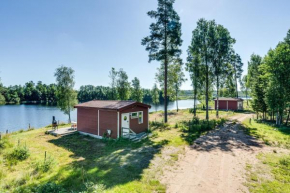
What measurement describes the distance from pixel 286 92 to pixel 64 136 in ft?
82.8

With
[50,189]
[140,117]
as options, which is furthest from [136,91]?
[50,189]

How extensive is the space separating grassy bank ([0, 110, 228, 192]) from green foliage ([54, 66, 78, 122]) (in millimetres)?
13371

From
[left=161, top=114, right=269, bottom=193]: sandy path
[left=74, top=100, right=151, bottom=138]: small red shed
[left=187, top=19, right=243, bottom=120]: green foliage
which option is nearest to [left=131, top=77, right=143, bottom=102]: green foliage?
[left=187, top=19, right=243, bottom=120]: green foliage

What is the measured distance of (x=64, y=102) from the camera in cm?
2609

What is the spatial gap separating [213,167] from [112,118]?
8.44 m

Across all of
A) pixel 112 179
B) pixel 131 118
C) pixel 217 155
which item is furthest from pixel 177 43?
pixel 112 179

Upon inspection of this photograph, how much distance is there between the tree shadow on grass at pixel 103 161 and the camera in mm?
6426

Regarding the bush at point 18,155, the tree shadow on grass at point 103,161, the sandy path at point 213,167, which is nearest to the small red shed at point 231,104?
the sandy path at point 213,167

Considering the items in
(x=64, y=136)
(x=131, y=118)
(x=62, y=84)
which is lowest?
(x=64, y=136)

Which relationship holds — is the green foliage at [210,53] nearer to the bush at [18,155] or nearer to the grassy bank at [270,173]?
the grassy bank at [270,173]

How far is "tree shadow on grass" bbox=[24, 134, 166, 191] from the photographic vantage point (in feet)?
21.1

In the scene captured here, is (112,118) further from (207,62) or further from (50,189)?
(207,62)

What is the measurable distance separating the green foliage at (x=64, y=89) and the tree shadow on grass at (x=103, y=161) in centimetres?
1372

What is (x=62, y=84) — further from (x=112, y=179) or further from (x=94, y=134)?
(x=112, y=179)
